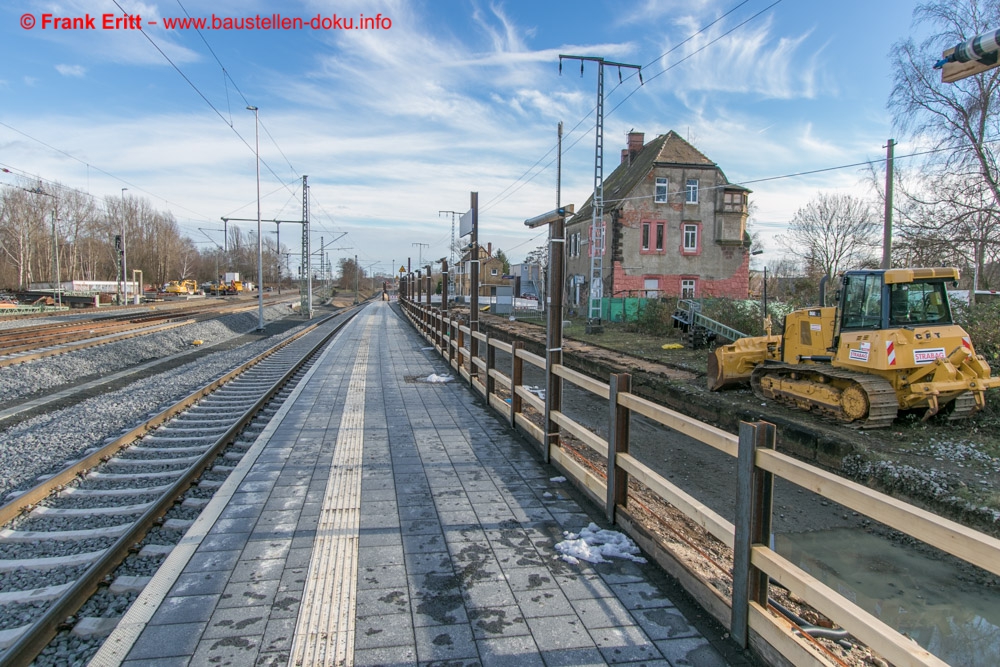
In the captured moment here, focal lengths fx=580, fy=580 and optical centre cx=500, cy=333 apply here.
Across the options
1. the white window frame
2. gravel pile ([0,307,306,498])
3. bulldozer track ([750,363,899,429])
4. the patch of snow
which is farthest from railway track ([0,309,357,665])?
the white window frame

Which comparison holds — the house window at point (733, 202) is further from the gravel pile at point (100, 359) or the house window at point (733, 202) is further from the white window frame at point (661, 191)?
the gravel pile at point (100, 359)

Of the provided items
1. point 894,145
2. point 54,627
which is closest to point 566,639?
point 54,627

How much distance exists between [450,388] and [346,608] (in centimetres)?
755

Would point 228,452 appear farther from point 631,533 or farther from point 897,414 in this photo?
point 897,414

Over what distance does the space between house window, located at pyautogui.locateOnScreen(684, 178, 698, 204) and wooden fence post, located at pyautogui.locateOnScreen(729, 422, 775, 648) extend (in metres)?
35.7

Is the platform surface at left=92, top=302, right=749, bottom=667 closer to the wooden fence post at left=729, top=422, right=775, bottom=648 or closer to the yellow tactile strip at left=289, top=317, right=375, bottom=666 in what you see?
the yellow tactile strip at left=289, top=317, right=375, bottom=666

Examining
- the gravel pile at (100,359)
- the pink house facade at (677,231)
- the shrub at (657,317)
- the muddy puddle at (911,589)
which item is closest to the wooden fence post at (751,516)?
the muddy puddle at (911,589)

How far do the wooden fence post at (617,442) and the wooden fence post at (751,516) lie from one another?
4.70 feet

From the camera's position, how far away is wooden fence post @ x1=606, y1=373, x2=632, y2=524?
421 centimetres

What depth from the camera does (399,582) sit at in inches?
132

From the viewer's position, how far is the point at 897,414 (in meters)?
9.58

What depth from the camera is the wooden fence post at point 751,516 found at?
272 cm

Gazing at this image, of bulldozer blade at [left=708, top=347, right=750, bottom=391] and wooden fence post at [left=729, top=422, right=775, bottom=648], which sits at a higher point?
wooden fence post at [left=729, top=422, right=775, bottom=648]

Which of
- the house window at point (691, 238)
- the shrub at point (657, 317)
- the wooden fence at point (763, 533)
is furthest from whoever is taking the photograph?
the house window at point (691, 238)
